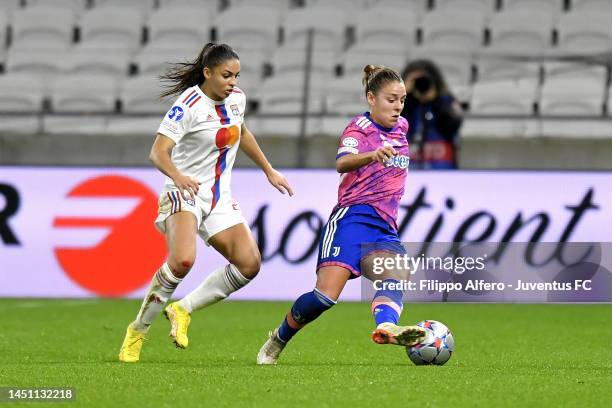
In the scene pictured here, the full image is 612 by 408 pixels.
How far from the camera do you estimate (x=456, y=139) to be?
12617 millimetres

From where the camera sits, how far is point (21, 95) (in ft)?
46.4

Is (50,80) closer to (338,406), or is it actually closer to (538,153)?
(538,153)

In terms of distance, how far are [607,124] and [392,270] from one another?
23.2 feet

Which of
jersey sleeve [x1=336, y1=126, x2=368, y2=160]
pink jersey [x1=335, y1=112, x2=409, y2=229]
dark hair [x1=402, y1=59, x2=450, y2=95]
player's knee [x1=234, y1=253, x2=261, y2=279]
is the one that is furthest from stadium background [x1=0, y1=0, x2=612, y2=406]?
jersey sleeve [x1=336, y1=126, x2=368, y2=160]

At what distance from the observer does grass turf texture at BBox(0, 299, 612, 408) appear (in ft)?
18.3

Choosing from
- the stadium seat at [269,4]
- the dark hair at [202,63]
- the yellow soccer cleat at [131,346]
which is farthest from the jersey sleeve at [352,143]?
the stadium seat at [269,4]

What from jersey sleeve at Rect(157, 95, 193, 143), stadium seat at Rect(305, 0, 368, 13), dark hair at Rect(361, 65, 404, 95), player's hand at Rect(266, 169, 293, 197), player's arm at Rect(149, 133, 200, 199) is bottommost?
stadium seat at Rect(305, 0, 368, 13)

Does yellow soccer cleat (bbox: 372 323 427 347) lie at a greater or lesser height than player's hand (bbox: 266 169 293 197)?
lesser

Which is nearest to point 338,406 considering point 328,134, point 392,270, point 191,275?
point 392,270

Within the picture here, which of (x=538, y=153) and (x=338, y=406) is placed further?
(x=538, y=153)

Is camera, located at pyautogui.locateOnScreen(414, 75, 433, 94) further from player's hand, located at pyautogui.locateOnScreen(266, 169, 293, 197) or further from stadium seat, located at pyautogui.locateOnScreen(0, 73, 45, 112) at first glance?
player's hand, located at pyautogui.locateOnScreen(266, 169, 293, 197)

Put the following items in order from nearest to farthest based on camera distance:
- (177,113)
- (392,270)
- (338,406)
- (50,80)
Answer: (338,406) < (392,270) < (177,113) < (50,80)

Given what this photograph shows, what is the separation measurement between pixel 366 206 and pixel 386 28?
31.4 feet

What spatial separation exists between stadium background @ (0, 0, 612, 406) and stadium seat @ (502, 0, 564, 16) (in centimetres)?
4
